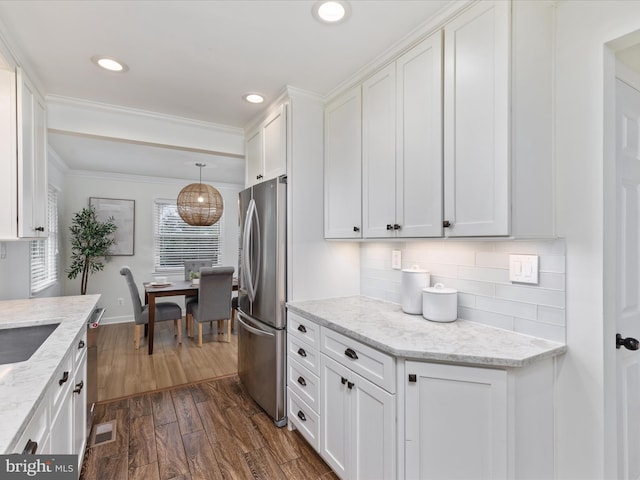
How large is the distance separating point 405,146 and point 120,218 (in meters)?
5.01

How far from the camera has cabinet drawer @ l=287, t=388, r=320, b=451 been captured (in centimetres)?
192

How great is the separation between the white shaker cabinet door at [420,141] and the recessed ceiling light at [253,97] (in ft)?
3.55

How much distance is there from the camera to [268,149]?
8.45ft

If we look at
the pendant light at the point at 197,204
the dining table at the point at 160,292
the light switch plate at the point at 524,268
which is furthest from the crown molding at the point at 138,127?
the light switch plate at the point at 524,268

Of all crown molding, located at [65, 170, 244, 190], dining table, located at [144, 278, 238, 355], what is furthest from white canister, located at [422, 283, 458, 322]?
crown molding, located at [65, 170, 244, 190]

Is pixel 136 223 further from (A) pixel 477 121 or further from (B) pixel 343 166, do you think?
(A) pixel 477 121

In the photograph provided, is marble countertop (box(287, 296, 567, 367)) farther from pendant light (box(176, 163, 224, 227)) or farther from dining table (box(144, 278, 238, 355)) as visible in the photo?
pendant light (box(176, 163, 224, 227))

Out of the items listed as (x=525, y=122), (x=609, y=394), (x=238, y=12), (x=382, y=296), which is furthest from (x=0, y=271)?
(x=609, y=394)

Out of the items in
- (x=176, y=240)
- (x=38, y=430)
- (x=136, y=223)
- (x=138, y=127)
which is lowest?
(x=38, y=430)

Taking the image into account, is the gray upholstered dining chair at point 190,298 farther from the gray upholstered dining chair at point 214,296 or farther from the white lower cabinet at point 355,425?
the white lower cabinet at point 355,425

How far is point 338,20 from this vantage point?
157 cm

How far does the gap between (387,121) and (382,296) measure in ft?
3.95

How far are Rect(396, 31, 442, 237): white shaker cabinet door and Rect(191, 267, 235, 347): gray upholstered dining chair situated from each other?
111 inches

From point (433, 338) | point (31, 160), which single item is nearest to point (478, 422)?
point (433, 338)
